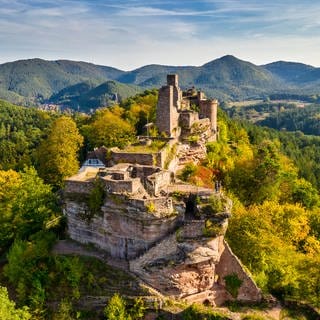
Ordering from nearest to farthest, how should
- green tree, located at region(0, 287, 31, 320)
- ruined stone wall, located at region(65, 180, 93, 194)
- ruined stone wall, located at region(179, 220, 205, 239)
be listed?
green tree, located at region(0, 287, 31, 320)
ruined stone wall, located at region(179, 220, 205, 239)
ruined stone wall, located at region(65, 180, 93, 194)

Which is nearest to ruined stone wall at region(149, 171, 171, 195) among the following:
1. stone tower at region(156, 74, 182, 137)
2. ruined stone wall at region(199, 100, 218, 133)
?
stone tower at region(156, 74, 182, 137)

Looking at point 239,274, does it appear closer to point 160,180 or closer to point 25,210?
point 160,180

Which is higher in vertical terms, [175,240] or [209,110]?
[209,110]

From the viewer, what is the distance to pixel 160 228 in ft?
90.5

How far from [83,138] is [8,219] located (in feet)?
79.8

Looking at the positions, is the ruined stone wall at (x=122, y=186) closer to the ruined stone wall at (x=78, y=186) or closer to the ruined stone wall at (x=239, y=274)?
the ruined stone wall at (x=78, y=186)

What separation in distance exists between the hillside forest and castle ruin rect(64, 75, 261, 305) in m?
1.86

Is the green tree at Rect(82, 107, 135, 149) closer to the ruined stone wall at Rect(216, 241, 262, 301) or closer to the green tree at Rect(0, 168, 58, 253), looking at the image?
the green tree at Rect(0, 168, 58, 253)

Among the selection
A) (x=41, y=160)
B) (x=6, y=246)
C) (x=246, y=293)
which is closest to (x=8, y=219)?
(x=6, y=246)

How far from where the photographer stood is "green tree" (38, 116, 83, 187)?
168ft

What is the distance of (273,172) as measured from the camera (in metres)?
48.0

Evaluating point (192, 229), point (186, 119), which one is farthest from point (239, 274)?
point (186, 119)

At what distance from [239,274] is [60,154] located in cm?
3139

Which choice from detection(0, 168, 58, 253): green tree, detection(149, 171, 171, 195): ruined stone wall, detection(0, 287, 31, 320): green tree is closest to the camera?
detection(0, 287, 31, 320): green tree
